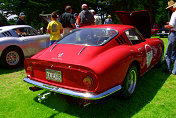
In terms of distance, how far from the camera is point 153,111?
106 inches

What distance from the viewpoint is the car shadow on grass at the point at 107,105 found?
103 inches

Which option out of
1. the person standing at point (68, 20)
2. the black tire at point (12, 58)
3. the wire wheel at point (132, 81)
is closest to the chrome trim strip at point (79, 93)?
the wire wheel at point (132, 81)

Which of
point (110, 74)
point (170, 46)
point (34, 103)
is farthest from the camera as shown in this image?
point (170, 46)

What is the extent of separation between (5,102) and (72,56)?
64.4 inches

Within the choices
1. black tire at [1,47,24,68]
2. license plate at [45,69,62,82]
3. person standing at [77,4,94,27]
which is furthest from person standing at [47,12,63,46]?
license plate at [45,69,62,82]

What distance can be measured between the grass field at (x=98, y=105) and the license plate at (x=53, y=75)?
1.83ft

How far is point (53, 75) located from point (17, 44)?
3266mm

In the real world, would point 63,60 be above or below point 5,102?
above

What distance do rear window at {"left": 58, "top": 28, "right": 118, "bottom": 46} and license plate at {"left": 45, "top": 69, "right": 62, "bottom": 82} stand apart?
748mm

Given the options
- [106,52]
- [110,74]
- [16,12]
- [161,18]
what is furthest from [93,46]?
[16,12]

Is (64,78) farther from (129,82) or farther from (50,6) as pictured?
(50,6)

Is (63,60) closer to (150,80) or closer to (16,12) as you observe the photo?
(150,80)

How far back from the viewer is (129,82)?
3.11 metres

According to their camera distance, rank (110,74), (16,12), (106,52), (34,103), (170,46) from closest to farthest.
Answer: (110,74)
(106,52)
(34,103)
(170,46)
(16,12)
